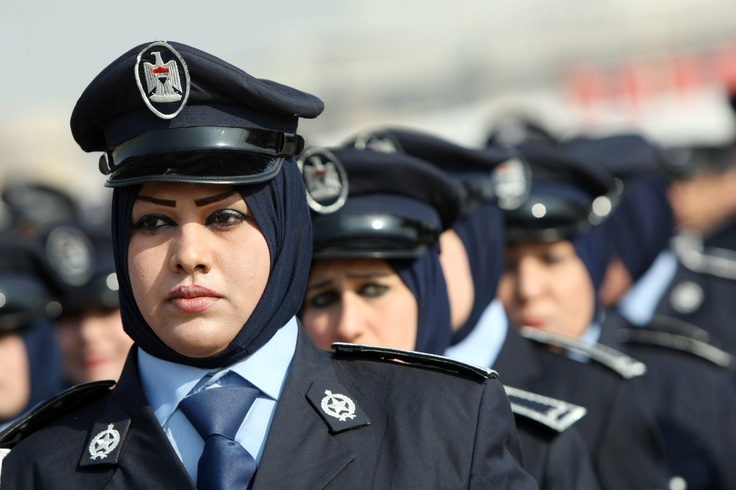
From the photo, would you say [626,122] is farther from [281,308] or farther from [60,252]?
[281,308]

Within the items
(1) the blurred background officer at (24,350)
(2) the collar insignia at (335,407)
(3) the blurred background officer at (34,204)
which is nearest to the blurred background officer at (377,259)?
(2) the collar insignia at (335,407)

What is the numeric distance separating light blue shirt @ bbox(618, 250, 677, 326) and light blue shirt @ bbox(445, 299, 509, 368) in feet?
8.77

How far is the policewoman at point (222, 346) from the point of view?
10.1 feet

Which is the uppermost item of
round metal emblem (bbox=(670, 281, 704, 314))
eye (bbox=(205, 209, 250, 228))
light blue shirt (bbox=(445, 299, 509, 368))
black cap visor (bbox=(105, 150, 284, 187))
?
black cap visor (bbox=(105, 150, 284, 187))

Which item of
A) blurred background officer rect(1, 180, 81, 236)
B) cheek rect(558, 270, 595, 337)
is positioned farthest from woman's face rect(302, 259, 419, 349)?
blurred background officer rect(1, 180, 81, 236)

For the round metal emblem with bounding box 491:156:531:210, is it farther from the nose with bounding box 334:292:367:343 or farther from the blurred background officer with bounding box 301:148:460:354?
the nose with bounding box 334:292:367:343

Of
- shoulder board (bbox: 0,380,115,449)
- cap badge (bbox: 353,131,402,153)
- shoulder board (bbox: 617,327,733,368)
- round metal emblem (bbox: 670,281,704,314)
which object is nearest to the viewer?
shoulder board (bbox: 0,380,115,449)

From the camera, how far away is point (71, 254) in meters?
6.96

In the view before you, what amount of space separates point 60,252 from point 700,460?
9.62 feet

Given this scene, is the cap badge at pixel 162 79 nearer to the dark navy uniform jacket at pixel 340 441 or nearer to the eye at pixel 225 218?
the eye at pixel 225 218

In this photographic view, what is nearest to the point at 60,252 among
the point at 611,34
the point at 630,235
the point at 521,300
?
the point at 521,300

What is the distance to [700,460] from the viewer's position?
19.3ft

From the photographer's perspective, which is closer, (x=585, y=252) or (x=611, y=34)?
(x=585, y=252)

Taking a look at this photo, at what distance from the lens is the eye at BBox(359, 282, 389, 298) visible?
442 cm
